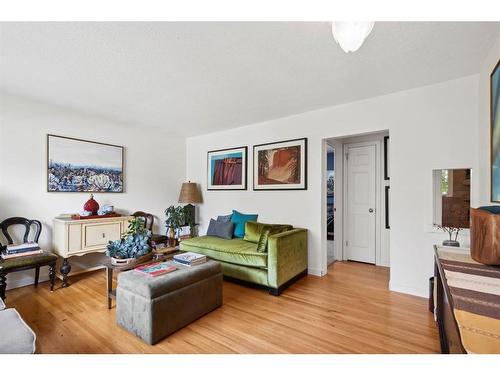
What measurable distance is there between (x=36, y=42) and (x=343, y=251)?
15.0 feet

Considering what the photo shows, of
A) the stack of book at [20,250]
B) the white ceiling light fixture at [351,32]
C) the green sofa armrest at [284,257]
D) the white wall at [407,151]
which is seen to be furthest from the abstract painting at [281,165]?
the stack of book at [20,250]

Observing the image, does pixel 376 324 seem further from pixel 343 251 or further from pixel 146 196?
pixel 146 196

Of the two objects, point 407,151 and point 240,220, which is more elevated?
point 407,151

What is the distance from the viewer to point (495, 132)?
174 centimetres

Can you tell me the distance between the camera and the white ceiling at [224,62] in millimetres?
1640

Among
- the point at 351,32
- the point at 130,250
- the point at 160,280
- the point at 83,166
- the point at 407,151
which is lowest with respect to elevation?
the point at 160,280

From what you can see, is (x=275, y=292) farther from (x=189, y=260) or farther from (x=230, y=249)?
(x=189, y=260)

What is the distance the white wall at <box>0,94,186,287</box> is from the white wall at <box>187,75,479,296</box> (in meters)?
2.57

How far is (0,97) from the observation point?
2.71 meters

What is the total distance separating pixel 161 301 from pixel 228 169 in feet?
9.17

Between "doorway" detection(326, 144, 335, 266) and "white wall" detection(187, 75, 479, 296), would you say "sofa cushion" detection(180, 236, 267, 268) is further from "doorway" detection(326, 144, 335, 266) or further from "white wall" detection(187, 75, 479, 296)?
"doorway" detection(326, 144, 335, 266)

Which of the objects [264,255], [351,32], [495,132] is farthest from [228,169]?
[495,132]

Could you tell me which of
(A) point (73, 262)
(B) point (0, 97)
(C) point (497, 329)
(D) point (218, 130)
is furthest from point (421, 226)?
(B) point (0, 97)

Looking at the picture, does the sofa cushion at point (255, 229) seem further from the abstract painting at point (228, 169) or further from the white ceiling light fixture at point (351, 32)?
the white ceiling light fixture at point (351, 32)
